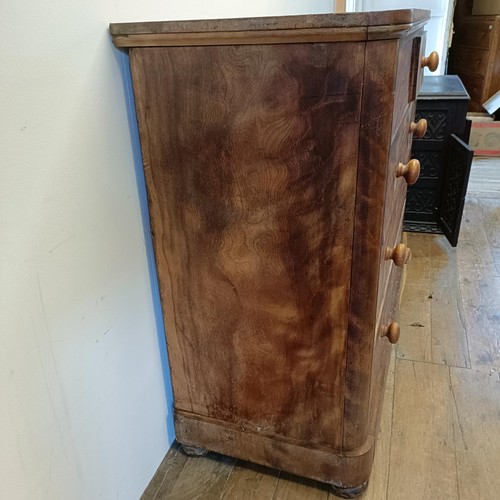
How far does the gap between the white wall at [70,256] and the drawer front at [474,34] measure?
3.73 metres

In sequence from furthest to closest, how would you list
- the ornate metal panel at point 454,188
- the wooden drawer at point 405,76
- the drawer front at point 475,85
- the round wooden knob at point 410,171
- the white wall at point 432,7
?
the drawer front at point 475,85 < the white wall at point 432,7 < the ornate metal panel at point 454,188 < the round wooden knob at point 410,171 < the wooden drawer at point 405,76

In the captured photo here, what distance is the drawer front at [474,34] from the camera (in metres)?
3.96

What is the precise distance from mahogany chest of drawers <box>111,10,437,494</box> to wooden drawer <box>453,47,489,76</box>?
341cm

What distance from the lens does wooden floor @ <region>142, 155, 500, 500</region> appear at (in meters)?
1.12

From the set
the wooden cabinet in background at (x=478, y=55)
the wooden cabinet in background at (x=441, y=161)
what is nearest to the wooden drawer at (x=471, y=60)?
the wooden cabinet in background at (x=478, y=55)

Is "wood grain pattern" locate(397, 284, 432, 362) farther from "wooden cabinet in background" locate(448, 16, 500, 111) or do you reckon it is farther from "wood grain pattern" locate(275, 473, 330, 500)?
"wooden cabinet in background" locate(448, 16, 500, 111)

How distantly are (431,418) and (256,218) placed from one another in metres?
0.80

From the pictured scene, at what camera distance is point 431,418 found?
4.30 ft

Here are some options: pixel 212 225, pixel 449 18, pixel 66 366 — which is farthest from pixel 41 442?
pixel 449 18

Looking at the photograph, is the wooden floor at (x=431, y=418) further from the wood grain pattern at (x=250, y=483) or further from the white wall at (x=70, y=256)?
the white wall at (x=70, y=256)

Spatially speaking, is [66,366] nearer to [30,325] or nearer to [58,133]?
[30,325]

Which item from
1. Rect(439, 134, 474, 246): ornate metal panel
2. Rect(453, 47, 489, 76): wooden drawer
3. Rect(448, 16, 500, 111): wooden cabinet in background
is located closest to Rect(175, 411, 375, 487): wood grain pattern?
Rect(439, 134, 474, 246): ornate metal panel

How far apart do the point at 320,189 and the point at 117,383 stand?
0.53m

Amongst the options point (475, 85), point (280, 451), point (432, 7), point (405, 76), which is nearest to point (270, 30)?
point (405, 76)
